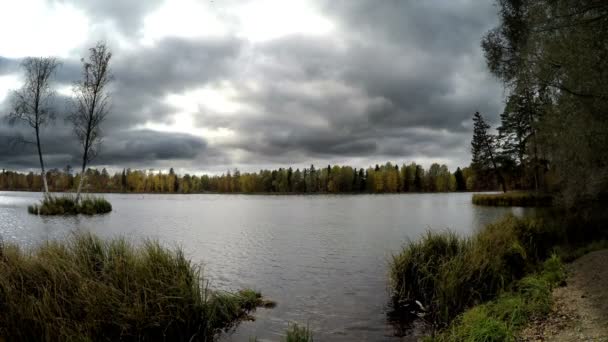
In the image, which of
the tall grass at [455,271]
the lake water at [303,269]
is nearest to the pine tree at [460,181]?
the lake water at [303,269]

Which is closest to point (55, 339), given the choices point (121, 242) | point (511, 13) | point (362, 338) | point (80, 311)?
point (80, 311)

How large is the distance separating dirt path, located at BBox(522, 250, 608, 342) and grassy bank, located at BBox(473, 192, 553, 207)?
37.6m

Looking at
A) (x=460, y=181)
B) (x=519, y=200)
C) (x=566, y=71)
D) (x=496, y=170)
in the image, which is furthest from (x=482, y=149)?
(x=460, y=181)

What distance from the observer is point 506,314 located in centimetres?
814

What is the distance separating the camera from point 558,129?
17.4 m

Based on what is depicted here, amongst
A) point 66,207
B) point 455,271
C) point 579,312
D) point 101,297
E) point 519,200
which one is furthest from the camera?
point 519,200

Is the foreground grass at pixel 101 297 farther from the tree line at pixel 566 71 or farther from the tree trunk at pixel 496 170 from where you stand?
the tree trunk at pixel 496 170

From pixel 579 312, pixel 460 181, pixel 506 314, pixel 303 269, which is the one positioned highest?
pixel 460 181

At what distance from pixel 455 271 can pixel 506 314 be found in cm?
188

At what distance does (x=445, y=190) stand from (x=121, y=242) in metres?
178

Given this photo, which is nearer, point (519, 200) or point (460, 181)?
point (519, 200)

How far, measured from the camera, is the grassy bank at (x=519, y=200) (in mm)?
44466

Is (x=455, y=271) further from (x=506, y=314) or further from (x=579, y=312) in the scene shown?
(x=579, y=312)

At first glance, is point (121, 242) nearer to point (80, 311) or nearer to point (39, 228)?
point (80, 311)
